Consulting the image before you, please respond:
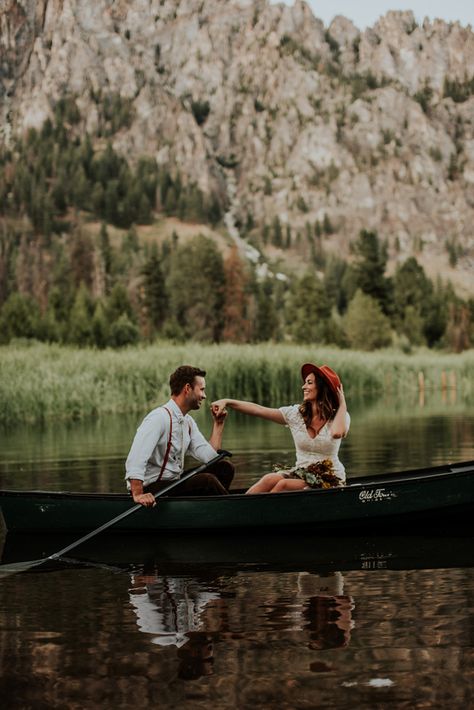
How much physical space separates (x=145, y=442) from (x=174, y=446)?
0.39 meters

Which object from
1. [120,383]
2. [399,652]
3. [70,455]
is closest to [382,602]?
[399,652]

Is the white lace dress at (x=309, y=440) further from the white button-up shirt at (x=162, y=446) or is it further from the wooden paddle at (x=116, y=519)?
the white button-up shirt at (x=162, y=446)

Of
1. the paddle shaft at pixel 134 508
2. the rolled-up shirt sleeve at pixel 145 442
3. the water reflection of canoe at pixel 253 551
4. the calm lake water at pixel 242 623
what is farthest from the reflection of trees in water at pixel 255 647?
the rolled-up shirt sleeve at pixel 145 442

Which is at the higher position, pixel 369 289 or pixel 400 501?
pixel 369 289

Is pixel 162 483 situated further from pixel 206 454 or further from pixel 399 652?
pixel 399 652

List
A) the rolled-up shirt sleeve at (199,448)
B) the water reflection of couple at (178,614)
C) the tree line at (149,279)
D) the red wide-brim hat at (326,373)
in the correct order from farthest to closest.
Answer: the tree line at (149,279) < the rolled-up shirt sleeve at (199,448) < the red wide-brim hat at (326,373) < the water reflection of couple at (178,614)

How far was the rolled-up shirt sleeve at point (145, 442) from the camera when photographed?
9.88m

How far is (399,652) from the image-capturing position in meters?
6.05

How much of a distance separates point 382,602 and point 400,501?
8.81 feet

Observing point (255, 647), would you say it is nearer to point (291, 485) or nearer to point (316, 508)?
point (316, 508)

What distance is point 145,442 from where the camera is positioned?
32.4ft

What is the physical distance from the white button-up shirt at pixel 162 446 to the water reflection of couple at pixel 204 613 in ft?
4.35

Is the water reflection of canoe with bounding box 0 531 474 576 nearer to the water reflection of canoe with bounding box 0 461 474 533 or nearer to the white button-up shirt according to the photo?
the water reflection of canoe with bounding box 0 461 474 533

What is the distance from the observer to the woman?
9.86 m
